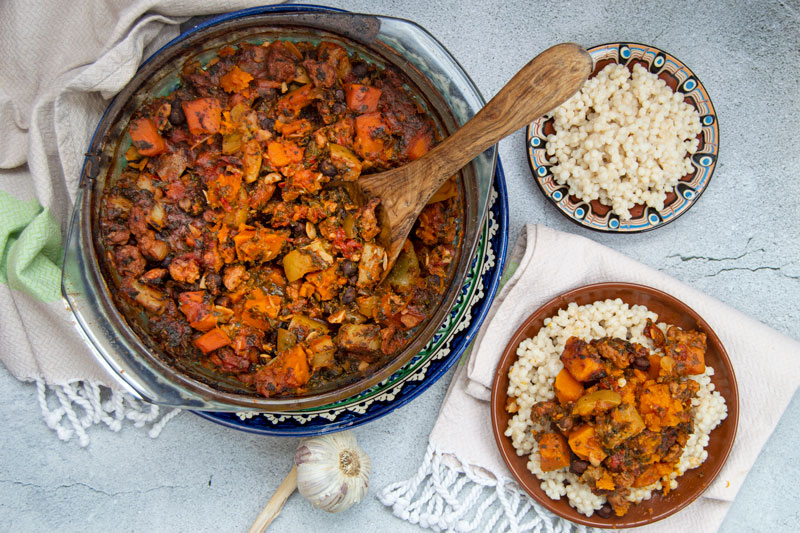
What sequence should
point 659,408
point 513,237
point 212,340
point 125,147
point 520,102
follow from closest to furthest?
point 520,102 → point 125,147 → point 212,340 → point 659,408 → point 513,237

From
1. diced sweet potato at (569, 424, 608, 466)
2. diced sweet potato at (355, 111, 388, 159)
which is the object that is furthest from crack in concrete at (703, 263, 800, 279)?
diced sweet potato at (355, 111, 388, 159)

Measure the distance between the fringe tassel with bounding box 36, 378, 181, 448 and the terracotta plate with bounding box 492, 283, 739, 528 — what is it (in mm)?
1482

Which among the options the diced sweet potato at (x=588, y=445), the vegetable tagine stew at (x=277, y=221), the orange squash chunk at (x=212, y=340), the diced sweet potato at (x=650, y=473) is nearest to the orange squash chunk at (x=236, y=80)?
the vegetable tagine stew at (x=277, y=221)

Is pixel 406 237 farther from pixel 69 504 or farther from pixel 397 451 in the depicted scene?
pixel 69 504

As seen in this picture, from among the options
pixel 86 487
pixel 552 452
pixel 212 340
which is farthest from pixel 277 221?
pixel 86 487

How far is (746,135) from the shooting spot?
2.65m

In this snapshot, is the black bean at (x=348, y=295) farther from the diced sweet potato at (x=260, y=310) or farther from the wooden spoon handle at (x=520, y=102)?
the wooden spoon handle at (x=520, y=102)

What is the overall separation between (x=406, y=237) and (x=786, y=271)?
1868 mm

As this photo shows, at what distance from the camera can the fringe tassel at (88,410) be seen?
8.26ft

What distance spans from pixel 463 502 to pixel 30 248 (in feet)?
6.86

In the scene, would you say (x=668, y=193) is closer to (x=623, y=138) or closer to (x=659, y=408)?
(x=623, y=138)

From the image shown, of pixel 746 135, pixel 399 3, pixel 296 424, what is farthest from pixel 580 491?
pixel 399 3

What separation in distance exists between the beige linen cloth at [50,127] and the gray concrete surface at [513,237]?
1.00ft

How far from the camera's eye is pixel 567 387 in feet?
7.73
